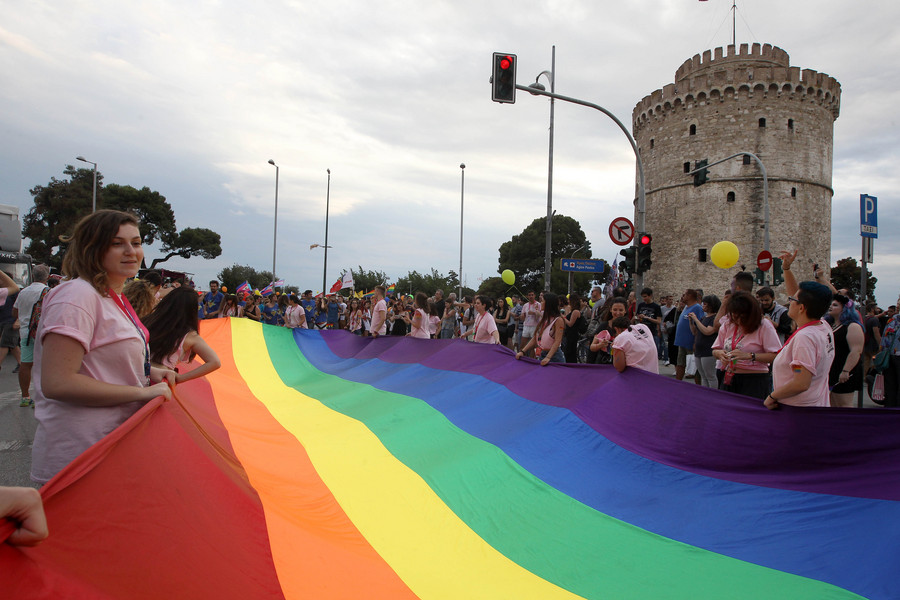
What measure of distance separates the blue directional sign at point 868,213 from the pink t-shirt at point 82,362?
1144 cm

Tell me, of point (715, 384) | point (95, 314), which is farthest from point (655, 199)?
point (95, 314)

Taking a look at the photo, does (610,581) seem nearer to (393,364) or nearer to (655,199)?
(393,364)

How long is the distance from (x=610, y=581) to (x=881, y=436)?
1893mm

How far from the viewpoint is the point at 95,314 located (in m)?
2.13

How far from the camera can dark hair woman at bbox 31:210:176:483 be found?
203 centimetres

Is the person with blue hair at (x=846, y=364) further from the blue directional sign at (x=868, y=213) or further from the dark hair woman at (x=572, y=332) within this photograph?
the dark hair woman at (x=572, y=332)

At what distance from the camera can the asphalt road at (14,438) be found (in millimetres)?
5195

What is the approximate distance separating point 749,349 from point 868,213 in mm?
6594

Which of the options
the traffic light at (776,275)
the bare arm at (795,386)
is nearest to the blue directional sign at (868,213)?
the traffic light at (776,275)

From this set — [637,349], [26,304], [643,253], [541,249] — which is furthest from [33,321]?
[541,249]

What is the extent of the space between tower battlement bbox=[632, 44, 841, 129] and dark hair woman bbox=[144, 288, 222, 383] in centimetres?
4493

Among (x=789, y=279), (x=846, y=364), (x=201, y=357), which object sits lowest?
(x=846, y=364)

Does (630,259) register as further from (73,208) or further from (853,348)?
(73,208)

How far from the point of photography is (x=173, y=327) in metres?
4.02
